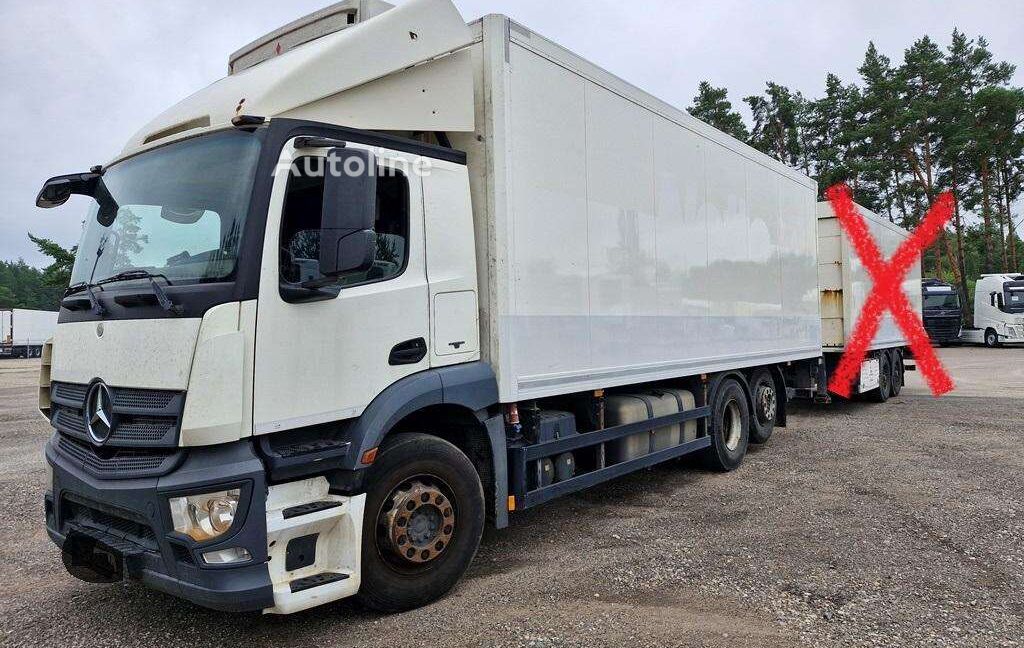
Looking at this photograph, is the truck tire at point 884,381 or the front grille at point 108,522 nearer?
the front grille at point 108,522

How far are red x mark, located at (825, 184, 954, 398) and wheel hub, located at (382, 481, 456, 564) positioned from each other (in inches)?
362

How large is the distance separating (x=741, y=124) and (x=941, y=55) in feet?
33.5

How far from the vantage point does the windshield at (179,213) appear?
3.24 meters

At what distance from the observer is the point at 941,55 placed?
34781mm

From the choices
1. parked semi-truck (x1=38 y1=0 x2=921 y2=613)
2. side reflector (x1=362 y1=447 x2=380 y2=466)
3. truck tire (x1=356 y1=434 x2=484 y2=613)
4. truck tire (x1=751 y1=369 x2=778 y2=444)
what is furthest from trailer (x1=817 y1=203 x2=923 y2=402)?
side reflector (x1=362 y1=447 x2=380 y2=466)

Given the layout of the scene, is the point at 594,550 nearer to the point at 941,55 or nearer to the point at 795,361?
the point at 795,361

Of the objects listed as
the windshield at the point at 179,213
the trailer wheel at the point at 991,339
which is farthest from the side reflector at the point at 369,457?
the trailer wheel at the point at 991,339

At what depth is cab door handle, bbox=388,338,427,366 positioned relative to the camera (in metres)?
3.71

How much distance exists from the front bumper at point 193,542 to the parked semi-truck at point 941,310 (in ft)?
108

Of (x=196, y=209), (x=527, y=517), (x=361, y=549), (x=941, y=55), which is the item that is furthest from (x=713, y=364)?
(x=941, y=55)

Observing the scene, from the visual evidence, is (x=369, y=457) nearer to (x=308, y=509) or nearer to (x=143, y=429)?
(x=308, y=509)

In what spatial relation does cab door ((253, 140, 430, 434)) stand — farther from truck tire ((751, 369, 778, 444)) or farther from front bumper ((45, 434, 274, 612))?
truck tire ((751, 369, 778, 444))

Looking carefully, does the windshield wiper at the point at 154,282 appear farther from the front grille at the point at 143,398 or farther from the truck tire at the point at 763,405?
the truck tire at the point at 763,405

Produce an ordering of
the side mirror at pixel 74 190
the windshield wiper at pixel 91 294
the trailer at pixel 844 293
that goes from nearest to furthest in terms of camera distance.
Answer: the windshield wiper at pixel 91 294, the side mirror at pixel 74 190, the trailer at pixel 844 293
